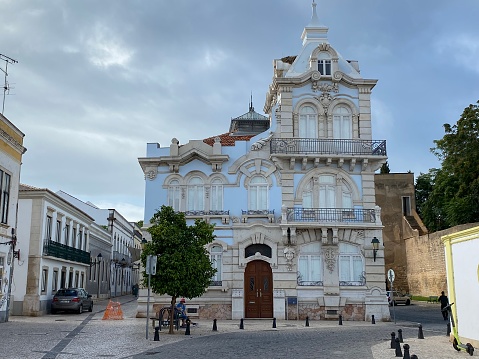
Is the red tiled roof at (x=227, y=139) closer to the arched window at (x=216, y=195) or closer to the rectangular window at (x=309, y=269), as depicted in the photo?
the arched window at (x=216, y=195)

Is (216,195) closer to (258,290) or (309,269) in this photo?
(258,290)

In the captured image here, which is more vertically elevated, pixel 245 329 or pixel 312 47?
pixel 312 47

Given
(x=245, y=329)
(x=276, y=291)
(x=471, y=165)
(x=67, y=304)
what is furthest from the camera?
(x=471, y=165)

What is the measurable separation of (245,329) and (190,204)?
8721 mm

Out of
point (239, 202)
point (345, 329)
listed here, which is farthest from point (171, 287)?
point (239, 202)

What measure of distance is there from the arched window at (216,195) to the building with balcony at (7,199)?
30.7 ft

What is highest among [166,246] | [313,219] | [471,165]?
[471,165]

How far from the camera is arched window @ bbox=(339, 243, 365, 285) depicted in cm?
2759

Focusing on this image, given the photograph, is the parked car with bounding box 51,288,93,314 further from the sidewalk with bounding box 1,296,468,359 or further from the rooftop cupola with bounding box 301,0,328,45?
the rooftop cupola with bounding box 301,0,328,45

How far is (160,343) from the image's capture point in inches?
660

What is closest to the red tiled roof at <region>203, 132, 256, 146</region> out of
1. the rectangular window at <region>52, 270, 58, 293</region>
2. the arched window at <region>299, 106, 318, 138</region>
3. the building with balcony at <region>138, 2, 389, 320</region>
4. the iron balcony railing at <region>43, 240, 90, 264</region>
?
the building with balcony at <region>138, 2, 389, 320</region>

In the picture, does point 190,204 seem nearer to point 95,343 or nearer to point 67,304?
point 67,304

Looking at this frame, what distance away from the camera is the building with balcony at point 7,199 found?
2334 centimetres

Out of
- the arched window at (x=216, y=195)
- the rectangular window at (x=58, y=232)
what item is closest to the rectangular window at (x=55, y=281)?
the rectangular window at (x=58, y=232)
